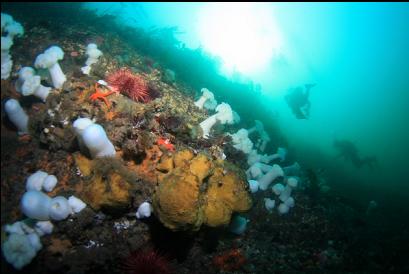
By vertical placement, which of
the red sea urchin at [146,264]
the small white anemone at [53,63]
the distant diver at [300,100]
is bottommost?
the red sea urchin at [146,264]

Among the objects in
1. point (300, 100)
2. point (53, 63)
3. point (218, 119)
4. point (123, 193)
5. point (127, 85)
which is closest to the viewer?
point (123, 193)

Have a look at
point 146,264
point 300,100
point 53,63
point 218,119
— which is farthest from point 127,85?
point 300,100

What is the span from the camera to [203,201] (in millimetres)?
4660

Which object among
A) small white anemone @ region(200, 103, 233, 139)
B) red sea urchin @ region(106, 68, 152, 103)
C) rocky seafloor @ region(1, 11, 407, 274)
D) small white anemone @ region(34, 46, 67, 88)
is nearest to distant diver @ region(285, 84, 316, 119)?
rocky seafloor @ region(1, 11, 407, 274)

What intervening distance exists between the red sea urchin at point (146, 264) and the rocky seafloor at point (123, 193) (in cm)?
20

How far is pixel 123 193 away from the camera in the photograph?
4449mm

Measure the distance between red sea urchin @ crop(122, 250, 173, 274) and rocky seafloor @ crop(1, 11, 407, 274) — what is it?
0.20m

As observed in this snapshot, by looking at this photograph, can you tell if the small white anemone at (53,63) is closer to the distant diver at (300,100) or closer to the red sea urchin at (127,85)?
the red sea urchin at (127,85)

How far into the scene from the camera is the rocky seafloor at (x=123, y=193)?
4520 millimetres

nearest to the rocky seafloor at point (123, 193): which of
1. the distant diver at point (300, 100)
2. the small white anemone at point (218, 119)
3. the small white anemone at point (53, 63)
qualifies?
the small white anemone at point (53, 63)

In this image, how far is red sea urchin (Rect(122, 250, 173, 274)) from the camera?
4.44 m

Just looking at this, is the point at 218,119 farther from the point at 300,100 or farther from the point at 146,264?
the point at 300,100

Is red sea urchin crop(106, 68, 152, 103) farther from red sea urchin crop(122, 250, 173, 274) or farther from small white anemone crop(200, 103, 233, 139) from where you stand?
red sea urchin crop(122, 250, 173, 274)

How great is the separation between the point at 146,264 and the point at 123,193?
4.01ft
